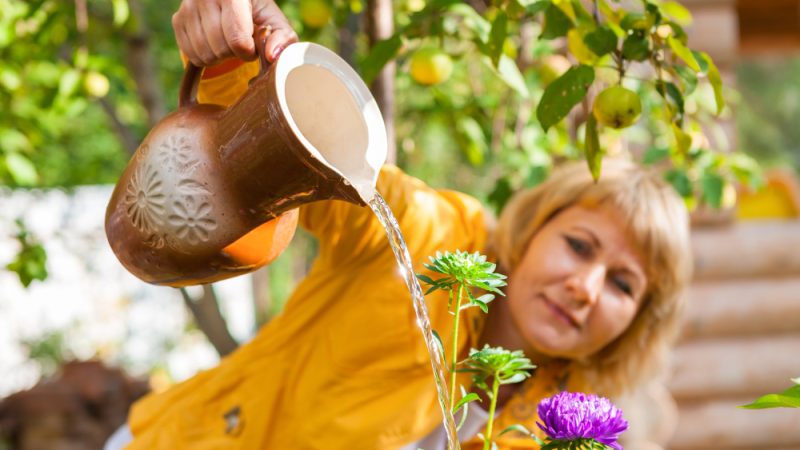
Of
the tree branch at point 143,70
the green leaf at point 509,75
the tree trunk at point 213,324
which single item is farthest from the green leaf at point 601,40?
the tree trunk at point 213,324

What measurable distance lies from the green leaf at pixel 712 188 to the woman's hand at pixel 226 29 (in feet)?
3.32

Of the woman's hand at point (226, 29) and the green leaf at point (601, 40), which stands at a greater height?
the woman's hand at point (226, 29)

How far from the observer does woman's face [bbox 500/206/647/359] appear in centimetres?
150

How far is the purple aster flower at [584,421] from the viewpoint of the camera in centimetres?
73

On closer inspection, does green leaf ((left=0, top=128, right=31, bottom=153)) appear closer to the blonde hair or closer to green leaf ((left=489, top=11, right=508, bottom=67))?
the blonde hair

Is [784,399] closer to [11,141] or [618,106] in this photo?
[618,106]

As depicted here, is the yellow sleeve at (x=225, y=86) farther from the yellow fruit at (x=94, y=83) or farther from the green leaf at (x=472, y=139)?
the green leaf at (x=472, y=139)

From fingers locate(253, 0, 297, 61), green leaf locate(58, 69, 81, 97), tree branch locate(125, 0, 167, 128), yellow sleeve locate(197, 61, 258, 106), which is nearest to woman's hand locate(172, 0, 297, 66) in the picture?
fingers locate(253, 0, 297, 61)

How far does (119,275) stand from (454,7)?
21.9ft

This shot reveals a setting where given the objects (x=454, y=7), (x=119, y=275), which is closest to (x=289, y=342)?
(x=454, y=7)

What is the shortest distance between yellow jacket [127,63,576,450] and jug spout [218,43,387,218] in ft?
1.33

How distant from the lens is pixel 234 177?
3.10ft

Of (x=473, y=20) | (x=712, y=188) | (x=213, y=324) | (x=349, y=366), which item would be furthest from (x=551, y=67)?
(x=213, y=324)

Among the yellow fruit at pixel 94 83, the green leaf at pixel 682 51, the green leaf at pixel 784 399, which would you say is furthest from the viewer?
the yellow fruit at pixel 94 83
